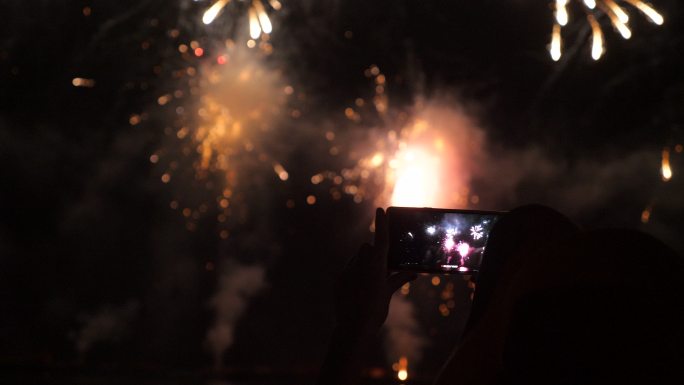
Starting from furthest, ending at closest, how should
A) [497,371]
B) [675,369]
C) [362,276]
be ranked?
1. [362,276]
2. [497,371]
3. [675,369]

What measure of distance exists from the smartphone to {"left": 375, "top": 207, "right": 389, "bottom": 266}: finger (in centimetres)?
39

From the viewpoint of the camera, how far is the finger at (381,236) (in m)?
1.45

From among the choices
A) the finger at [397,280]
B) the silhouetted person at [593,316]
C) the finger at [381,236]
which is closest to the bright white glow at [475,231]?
the finger at [397,280]

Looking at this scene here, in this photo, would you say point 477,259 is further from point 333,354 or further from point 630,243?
point 630,243

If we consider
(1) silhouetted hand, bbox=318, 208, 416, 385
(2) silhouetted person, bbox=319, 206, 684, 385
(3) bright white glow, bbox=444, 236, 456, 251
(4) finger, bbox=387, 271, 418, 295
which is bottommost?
(2) silhouetted person, bbox=319, 206, 684, 385

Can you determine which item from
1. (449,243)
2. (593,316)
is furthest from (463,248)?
(593,316)

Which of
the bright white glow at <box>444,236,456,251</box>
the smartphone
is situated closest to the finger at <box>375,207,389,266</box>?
the smartphone

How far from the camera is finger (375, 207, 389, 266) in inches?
57.1

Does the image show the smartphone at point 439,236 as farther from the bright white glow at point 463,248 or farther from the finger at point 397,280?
the finger at point 397,280

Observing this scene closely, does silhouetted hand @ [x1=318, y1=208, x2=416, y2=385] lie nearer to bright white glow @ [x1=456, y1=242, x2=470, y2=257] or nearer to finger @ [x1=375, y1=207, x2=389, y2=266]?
finger @ [x1=375, y1=207, x2=389, y2=266]

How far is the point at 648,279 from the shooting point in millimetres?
752

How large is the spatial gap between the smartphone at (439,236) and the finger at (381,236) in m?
0.39

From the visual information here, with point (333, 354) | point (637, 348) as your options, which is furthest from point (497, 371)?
point (333, 354)

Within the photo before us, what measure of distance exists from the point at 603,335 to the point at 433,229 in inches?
49.3
